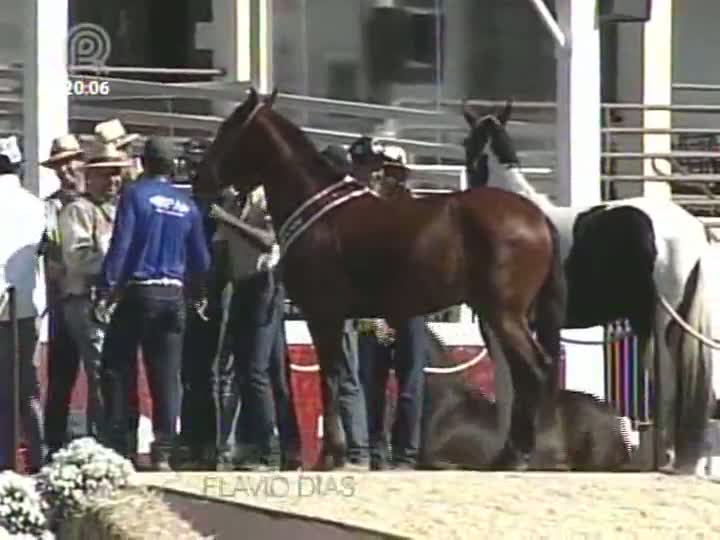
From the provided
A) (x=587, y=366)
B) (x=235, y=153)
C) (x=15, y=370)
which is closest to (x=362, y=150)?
(x=235, y=153)

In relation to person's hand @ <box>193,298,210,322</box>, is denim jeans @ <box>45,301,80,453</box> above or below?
below

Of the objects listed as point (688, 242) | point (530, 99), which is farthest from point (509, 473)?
point (530, 99)

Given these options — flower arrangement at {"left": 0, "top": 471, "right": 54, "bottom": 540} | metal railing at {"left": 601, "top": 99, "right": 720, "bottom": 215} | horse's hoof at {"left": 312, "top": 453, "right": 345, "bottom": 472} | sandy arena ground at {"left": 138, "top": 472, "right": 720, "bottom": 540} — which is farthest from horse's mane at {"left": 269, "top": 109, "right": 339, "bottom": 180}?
metal railing at {"left": 601, "top": 99, "right": 720, "bottom": 215}

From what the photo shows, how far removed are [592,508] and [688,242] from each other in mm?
3731

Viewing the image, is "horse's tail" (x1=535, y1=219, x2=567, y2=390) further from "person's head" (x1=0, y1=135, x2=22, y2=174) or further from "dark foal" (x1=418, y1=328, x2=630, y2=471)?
"person's head" (x1=0, y1=135, x2=22, y2=174)

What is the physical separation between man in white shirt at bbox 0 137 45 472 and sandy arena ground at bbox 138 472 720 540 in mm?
1483

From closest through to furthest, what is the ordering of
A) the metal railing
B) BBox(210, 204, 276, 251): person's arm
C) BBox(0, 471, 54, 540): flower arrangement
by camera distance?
BBox(0, 471, 54, 540): flower arrangement → BBox(210, 204, 276, 251): person's arm → the metal railing

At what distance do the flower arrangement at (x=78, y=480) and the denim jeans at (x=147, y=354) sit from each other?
2329 millimetres

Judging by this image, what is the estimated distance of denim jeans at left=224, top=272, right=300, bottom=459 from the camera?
12281mm

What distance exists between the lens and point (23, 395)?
12117mm

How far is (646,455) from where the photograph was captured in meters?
12.9

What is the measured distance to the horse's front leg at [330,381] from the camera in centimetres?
1163

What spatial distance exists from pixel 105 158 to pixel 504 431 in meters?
2.76

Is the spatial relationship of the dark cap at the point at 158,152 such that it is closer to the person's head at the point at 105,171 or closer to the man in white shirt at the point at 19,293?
the person's head at the point at 105,171
